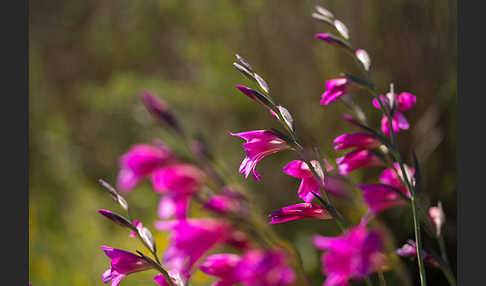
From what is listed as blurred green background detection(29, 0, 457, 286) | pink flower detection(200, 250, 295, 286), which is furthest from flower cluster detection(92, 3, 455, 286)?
blurred green background detection(29, 0, 457, 286)

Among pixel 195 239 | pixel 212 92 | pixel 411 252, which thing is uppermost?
pixel 195 239

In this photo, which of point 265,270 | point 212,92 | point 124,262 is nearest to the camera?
point 265,270

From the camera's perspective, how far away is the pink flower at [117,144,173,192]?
0.28m

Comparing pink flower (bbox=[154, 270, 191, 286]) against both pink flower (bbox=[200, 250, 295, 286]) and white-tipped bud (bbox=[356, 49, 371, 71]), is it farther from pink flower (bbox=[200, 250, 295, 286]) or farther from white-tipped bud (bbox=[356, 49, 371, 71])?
white-tipped bud (bbox=[356, 49, 371, 71])

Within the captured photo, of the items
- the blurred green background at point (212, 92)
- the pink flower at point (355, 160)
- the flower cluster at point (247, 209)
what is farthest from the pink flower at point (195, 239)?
the blurred green background at point (212, 92)

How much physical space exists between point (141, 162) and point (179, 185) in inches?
1.2

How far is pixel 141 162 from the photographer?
284 mm

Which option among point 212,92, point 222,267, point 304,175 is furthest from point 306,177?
point 212,92

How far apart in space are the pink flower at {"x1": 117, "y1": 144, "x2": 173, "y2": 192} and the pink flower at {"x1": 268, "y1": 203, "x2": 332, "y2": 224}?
0.11 meters

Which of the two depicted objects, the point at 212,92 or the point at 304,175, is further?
the point at 212,92

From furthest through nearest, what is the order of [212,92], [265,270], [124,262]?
[212,92]
[124,262]
[265,270]

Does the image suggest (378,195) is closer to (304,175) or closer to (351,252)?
(304,175)

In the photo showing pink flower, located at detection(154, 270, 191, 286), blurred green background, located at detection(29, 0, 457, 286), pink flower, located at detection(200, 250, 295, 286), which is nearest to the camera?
pink flower, located at detection(200, 250, 295, 286)

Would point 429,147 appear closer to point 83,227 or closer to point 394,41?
point 394,41
